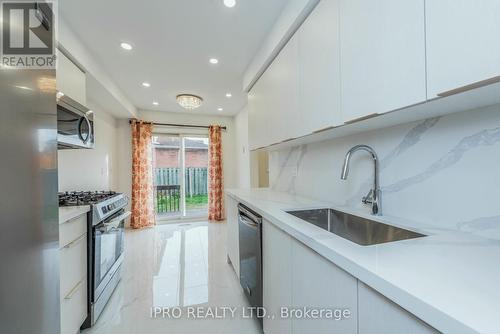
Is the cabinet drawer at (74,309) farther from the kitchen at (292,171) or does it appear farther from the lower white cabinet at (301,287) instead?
the lower white cabinet at (301,287)

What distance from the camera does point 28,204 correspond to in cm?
75

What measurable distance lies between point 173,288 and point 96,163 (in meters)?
2.49

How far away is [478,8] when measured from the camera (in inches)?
23.9

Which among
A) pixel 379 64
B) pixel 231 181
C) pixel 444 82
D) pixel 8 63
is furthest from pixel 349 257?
pixel 231 181

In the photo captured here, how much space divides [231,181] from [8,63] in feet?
14.7

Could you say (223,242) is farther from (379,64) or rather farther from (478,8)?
(478,8)

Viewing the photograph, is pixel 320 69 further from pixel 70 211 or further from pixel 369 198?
pixel 70 211

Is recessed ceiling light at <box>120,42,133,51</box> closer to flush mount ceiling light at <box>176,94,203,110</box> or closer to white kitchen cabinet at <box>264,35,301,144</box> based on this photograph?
flush mount ceiling light at <box>176,94,203,110</box>

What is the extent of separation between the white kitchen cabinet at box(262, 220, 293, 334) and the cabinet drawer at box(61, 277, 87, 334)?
1.25 metres

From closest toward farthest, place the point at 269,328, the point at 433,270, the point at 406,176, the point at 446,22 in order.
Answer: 1. the point at 433,270
2. the point at 446,22
3. the point at 406,176
4. the point at 269,328

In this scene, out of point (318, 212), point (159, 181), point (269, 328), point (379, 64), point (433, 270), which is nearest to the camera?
point (433, 270)

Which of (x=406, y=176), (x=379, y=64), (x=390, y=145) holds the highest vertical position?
(x=379, y=64)

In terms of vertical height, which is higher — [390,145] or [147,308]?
[390,145]

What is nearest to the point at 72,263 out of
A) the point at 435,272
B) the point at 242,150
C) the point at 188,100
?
the point at 435,272
